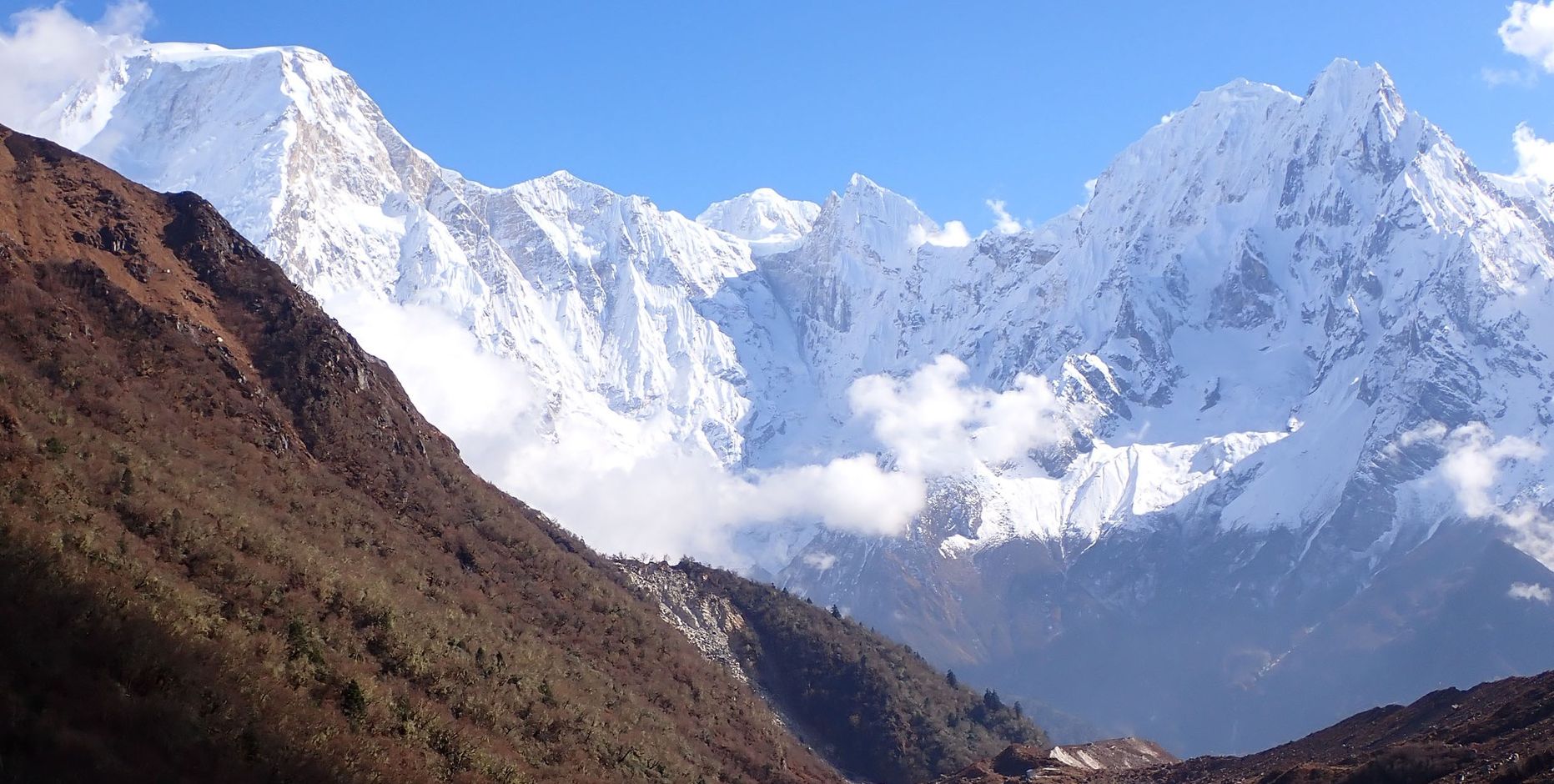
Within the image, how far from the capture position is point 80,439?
52094 millimetres

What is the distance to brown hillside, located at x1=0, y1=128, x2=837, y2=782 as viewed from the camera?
1419 inches

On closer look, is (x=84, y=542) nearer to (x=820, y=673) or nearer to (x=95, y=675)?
(x=95, y=675)

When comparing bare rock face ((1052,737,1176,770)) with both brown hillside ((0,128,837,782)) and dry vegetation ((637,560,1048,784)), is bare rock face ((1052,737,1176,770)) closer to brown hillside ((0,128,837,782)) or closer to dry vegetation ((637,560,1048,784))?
dry vegetation ((637,560,1048,784))

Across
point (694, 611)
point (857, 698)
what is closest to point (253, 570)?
point (694, 611)

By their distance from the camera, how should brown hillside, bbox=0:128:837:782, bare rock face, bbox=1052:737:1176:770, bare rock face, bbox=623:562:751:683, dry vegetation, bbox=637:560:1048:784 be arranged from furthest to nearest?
dry vegetation, bbox=637:560:1048:784, bare rock face, bbox=623:562:751:683, bare rock face, bbox=1052:737:1176:770, brown hillside, bbox=0:128:837:782

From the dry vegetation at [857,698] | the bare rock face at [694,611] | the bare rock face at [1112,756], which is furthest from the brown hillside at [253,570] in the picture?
the bare rock face at [1112,756]

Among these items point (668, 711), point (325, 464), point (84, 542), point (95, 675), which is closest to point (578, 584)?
point (668, 711)

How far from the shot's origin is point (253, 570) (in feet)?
167

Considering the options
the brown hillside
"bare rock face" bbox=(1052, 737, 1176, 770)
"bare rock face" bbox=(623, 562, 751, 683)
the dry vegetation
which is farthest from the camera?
the dry vegetation

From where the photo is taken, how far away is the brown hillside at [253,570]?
36.0m

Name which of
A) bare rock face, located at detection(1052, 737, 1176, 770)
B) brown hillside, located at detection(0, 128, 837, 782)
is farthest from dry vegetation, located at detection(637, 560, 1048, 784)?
brown hillside, located at detection(0, 128, 837, 782)

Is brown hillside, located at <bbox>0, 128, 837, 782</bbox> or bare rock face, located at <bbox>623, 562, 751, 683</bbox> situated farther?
bare rock face, located at <bbox>623, 562, 751, 683</bbox>

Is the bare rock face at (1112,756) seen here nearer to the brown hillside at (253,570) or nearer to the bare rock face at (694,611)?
the brown hillside at (253,570)

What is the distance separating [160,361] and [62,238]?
11.2 m
